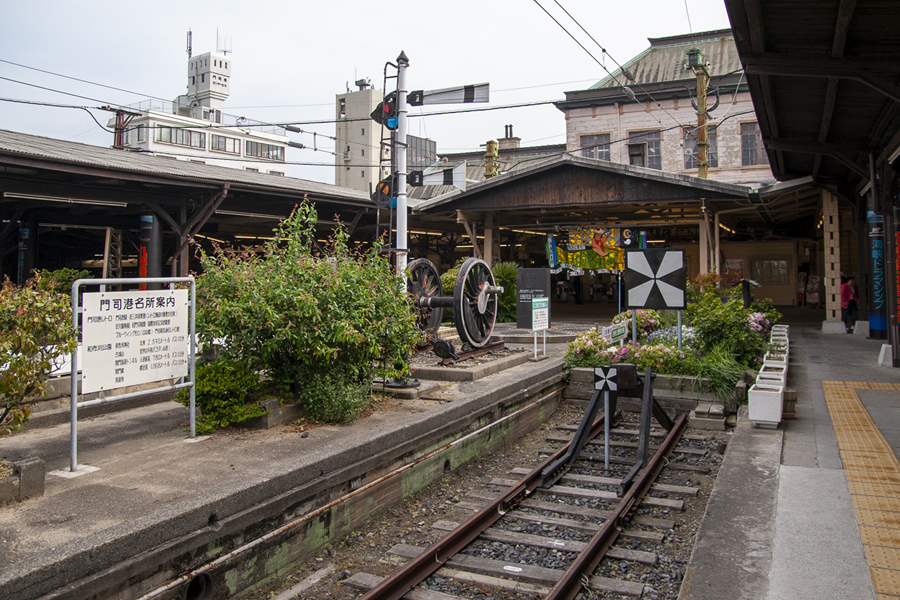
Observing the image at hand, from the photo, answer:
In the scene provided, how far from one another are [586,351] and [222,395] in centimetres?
653

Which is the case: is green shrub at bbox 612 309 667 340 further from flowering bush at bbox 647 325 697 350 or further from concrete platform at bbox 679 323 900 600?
concrete platform at bbox 679 323 900 600

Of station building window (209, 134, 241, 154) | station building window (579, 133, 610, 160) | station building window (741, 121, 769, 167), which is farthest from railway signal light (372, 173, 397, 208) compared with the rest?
station building window (209, 134, 241, 154)

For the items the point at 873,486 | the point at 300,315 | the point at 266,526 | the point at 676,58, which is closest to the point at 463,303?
the point at 300,315

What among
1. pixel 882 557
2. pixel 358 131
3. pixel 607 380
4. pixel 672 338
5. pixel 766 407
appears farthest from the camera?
pixel 358 131

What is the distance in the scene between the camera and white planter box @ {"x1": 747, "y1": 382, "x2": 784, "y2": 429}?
685 centimetres

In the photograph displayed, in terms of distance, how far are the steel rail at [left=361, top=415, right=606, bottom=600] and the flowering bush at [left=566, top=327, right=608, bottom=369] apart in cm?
425

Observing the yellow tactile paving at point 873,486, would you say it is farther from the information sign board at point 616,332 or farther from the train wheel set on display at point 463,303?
the train wheel set on display at point 463,303

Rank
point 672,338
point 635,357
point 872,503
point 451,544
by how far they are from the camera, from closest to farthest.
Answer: point 872,503, point 451,544, point 635,357, point 672,338

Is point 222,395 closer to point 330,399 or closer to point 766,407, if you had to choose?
point 330,399

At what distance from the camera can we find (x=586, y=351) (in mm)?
11047

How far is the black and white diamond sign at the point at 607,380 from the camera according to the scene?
716 centimetres

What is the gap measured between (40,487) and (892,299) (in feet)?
42.2

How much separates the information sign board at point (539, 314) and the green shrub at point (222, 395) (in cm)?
578

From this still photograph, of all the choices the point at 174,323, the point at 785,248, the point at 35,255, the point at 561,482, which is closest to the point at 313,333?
the point at 174,323
